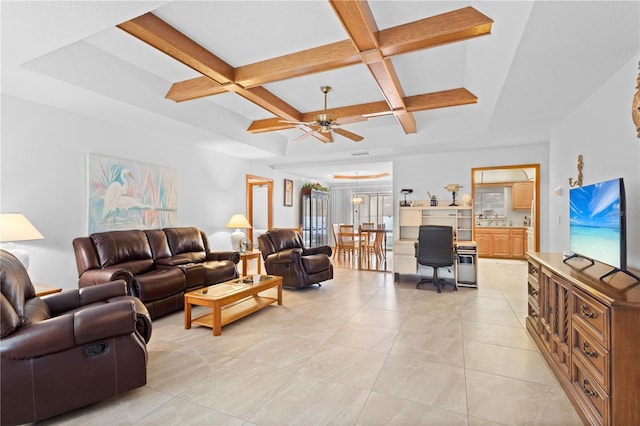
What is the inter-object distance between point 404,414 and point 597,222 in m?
1.86

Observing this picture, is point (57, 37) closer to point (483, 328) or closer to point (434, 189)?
point (483, 328)

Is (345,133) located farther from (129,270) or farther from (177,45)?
(129,270)

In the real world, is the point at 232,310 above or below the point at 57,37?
below

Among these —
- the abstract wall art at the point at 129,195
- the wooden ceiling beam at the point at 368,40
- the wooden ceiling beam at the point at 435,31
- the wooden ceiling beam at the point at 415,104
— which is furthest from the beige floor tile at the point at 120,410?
the wooden ceiling beam at the point at 415,104

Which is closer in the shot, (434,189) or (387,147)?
(387,147)

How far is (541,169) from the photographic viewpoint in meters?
5.28

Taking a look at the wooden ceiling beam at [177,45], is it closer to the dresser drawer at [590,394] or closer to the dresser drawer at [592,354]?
the dresser drawer at [592,354]

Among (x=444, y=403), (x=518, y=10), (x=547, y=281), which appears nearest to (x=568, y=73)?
(x=518, y=10)

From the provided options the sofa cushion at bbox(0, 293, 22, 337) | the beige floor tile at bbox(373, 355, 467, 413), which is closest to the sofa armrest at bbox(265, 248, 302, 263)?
the beige floor tile at bbox(373, 355, 467, 413)

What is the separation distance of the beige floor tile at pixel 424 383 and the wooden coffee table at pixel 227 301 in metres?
1.66

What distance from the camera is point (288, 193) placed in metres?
8.58

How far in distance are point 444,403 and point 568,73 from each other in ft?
8.91

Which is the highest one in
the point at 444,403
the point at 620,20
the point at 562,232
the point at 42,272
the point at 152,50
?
the point at 152,50

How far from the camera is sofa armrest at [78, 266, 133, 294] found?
3221 mm
